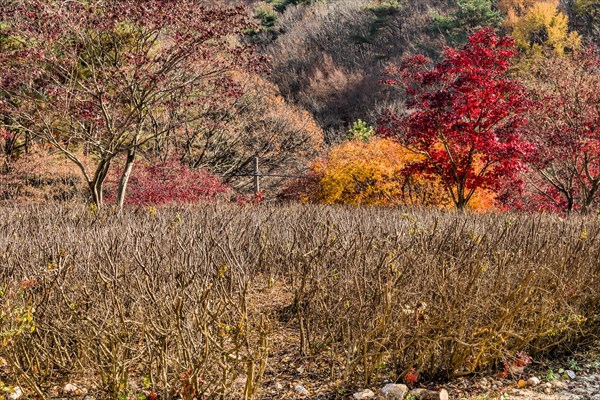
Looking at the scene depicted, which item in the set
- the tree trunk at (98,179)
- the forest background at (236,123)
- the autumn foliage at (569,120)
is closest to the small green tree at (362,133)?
the forest background at (236,123)

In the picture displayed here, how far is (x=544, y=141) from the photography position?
12055mm

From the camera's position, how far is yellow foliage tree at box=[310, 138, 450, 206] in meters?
12.6

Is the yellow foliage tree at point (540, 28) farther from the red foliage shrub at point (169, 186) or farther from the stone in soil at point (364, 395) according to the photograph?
the stone in soil at point (364, 395)

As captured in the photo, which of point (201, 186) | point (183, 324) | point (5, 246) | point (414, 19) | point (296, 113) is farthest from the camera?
point (414, 19)

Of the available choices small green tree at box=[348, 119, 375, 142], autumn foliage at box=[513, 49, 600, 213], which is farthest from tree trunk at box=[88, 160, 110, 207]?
small green tree at box=[348, 119, 375, 142]

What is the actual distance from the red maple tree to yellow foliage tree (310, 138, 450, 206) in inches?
46.9

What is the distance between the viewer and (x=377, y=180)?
12750mm

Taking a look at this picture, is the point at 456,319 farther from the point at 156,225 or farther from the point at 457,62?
the point at 457,62

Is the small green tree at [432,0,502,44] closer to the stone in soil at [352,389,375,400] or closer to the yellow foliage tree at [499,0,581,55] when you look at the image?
the yellow foliage tree at [499,0,581,55]

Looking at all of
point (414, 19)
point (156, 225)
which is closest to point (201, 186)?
point (156, 225)

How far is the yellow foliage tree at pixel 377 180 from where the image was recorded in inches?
496

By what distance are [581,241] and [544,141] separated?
704 cm

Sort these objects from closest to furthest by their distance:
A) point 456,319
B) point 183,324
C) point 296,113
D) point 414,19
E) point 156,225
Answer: point 183,324 < point 456,319 < point 156,225 < point 296,113 < point 414,19

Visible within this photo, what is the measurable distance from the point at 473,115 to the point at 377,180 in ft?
8.55
